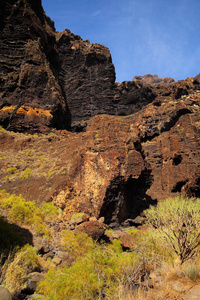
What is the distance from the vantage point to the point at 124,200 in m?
11.8

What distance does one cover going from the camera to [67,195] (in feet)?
36.2

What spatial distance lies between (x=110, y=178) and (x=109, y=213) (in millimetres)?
1855

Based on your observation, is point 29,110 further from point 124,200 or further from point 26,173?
point 124,200

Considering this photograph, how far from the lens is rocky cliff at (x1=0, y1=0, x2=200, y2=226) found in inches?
452

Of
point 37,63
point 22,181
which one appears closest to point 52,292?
point 22,181

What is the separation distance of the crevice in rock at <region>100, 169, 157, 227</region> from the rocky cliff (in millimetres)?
55

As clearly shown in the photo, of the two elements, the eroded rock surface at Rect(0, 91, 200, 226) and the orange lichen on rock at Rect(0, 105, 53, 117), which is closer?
the eroded rock surface at Rect(0, 91, 200, 226)

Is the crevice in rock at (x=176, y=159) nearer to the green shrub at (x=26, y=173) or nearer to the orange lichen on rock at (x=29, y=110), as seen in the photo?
the green shrub at (x=26, y=173)

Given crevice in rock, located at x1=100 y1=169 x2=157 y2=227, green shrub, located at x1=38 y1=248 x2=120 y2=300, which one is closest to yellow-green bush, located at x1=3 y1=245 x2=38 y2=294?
green shrub, located at x1=38 y1=248 x2=120 y2=300

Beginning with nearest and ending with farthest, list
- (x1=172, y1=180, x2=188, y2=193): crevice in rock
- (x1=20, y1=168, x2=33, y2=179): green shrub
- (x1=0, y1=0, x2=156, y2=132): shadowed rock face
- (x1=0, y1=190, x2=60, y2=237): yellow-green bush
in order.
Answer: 1. (x1=0, y1=190, x2=60, y2=237): yellow-green bush
2. (x1=20, y1=168, x2=33, y2=179): green shrub
3. (x1=172, y1=180, x2=188, y2=193): crevice in rock
4. (x1=0, y1=0, x2=156, y2=132): shadowed rock face

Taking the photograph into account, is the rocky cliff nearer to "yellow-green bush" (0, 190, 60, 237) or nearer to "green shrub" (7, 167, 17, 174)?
"green shrub" (7, 167, 17, 174)

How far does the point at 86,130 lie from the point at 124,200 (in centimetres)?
1305

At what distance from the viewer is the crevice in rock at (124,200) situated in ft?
35.4

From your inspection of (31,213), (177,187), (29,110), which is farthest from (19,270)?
(29,110)
